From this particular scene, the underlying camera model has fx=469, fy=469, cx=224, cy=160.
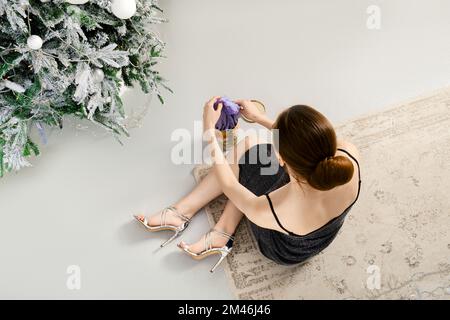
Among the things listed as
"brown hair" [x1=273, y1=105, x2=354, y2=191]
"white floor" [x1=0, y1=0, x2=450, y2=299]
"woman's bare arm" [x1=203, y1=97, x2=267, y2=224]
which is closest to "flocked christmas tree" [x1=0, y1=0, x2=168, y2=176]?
"white floor" [x1=0, y1=0, x2=450, y2=299]

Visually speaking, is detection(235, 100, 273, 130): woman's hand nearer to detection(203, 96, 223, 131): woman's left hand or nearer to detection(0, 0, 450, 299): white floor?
detection(203, 96, 223, 131): woman's left hand

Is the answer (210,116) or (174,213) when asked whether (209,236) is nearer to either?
(174,213)

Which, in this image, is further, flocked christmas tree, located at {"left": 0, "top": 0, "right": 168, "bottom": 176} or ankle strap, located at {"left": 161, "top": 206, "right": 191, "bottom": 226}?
ankle strap, located at {"left": 161, "top": 206, "right": 191, "bottom": 226}

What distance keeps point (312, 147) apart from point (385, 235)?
0.86 m

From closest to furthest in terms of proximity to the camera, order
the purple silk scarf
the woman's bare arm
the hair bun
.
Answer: the hair bun < the woman's bare arm < the purple silk scarf

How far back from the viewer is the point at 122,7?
1.34 m

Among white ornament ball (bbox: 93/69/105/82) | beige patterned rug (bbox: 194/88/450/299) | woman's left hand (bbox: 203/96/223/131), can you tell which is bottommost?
beige patterned rug (bbox: 194/88/450/299)

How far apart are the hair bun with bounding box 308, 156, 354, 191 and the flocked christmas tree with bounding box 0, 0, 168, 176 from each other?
73 centimetres

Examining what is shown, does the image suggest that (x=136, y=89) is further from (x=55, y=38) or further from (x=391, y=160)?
(x=391, y=160)

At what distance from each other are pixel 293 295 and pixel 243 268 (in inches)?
7.8

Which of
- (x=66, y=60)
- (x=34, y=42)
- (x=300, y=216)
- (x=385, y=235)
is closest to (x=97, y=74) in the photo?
(x=66, y=60)

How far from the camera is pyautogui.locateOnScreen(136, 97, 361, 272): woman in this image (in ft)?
3.44

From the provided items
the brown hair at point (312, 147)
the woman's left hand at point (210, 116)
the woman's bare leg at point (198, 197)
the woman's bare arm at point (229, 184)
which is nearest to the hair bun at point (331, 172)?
the brown hair at point (312, 147)

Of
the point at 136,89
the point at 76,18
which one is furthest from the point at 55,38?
→ the point at 136,89
